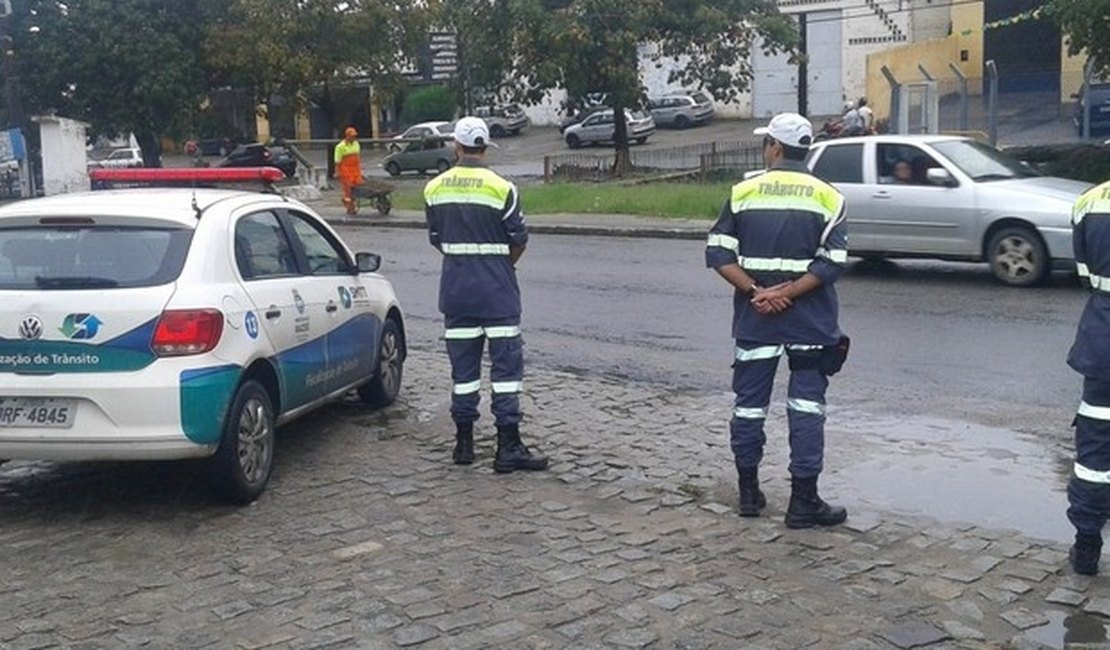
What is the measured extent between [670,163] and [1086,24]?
1867cm

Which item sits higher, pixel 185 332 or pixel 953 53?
pixel 953 53

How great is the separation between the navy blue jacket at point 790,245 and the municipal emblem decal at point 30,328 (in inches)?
128

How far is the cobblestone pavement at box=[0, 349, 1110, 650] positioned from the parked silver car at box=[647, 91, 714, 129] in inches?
2014

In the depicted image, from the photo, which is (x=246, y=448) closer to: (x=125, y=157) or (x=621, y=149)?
(x=621, y=149)

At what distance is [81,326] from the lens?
21.7 feet

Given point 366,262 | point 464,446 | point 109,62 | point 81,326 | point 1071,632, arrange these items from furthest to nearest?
point 109,62 → point 366,262 → point 464,446 → point 81,326 → point 1071,632

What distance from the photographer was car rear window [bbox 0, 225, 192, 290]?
6.82 meters

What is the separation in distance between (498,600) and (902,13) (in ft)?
169

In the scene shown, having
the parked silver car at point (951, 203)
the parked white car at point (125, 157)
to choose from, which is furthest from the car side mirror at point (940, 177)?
the parked white car at point (125, 157)

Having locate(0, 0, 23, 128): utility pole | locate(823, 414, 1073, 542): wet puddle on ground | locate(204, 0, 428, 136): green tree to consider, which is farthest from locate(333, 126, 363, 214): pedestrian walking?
locate(823, 414, 1073, 542): wet puddle on ground

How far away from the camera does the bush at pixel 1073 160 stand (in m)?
23.8

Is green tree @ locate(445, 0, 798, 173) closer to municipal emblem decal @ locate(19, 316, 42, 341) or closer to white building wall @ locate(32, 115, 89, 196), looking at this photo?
white building wall @ locate(32, 115, 89, 196)

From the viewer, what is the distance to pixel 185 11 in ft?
140

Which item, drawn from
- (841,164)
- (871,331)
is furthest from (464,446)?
(841,164)
